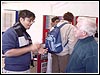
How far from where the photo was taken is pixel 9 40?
130cm

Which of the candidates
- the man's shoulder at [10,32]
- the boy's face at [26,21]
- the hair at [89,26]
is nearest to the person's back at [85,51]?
the hair at [89,26]

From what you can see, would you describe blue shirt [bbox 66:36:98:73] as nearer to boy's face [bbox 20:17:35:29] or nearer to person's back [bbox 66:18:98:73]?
person's back [bbox 66:18:98:73]

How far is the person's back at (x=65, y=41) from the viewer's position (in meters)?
1.73

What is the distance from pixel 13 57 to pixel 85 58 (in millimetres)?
549

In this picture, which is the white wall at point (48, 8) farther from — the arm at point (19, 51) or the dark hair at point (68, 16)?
the arm at point (19, 51)

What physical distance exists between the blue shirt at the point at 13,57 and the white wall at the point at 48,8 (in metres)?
0.26

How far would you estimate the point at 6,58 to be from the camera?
4.52ft

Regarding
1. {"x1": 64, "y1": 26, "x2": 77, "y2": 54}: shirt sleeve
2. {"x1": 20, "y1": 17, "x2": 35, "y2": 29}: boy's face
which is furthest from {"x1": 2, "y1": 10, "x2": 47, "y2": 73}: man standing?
{"x1": 64, "y1": 26, "x2": 77, "y2": 54}: shirt sleeve

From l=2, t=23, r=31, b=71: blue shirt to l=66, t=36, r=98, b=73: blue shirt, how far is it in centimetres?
36

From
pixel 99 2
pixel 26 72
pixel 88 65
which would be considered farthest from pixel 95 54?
pixel 26 72

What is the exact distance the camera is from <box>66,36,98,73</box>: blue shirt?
3.95ft

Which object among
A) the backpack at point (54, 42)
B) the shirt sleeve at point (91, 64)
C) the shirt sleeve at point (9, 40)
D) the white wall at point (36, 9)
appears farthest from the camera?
the backpack at point (54, 42)

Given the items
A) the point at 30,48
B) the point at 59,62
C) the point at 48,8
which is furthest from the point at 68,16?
the point at 30,48

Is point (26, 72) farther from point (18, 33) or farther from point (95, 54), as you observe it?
point (95, 54)
